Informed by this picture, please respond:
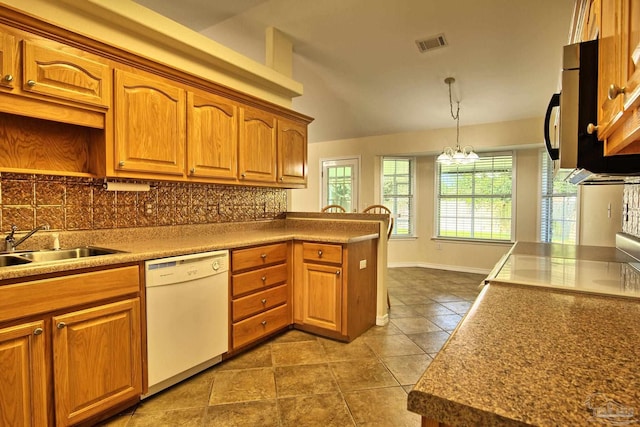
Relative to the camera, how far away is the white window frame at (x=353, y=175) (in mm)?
6344

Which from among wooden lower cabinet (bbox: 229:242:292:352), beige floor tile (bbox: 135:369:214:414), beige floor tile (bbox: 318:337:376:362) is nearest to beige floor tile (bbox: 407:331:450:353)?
beige floor tile (bbox: 318:337:376:362)

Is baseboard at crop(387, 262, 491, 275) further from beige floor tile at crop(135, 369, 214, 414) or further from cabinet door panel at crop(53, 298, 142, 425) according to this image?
cabinet door panel at crop(53, 298, 142, 425)

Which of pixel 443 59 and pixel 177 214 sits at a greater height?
pixel 443 59

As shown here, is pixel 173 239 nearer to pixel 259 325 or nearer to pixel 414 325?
pixel 259 325

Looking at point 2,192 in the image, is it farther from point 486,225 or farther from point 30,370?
point 486,225

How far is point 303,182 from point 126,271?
2.21 meters

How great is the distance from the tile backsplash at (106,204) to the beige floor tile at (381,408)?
1.91 meters

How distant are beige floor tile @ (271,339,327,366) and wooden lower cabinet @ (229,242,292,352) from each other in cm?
18

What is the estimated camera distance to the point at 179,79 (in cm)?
242

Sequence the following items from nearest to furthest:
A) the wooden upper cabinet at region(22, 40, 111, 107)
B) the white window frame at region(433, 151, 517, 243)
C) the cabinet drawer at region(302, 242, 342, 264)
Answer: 1. the wooden upper cabinet at region(22, 40, 111, 107)
2. the cabinet drawer at region(302, 242, 342, 264)
3. the white window frame at region(433, 151, 517, 243)

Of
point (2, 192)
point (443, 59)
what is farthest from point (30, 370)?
point (443, 59)

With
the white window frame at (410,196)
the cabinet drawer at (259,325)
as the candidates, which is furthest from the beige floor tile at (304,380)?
the white window frame at (410,196)

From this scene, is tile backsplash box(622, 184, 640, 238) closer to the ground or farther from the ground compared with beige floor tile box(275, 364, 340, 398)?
farther from the ground

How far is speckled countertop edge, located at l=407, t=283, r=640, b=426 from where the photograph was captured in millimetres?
457
